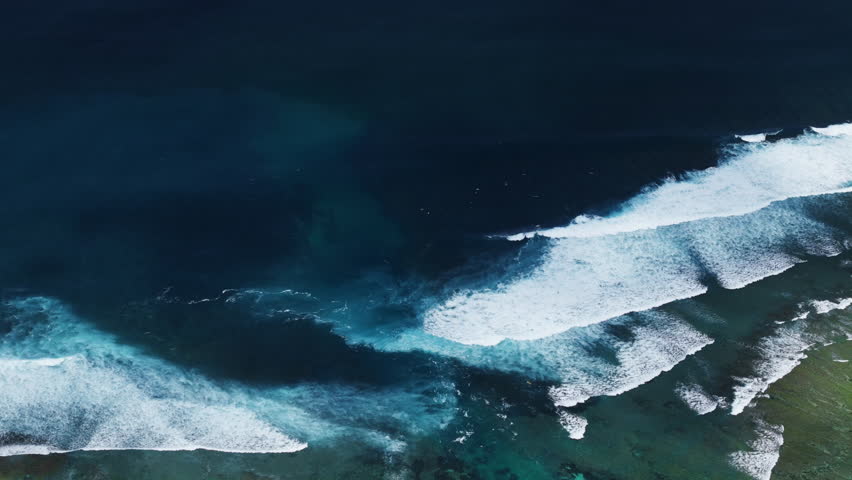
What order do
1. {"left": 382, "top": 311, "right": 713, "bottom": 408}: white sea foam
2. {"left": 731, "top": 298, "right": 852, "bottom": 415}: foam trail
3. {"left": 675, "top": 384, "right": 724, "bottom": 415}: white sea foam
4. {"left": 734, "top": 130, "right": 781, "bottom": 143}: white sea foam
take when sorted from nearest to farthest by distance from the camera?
{"left": 675, "top": 384, "right": 724, "bottom": 415}: white sea foam
{"left": 731, "top": 298, "right": 852, "bottom": 415}: foam trail
{"left": 382, "top": 311, "right": 713, "bottom": 408}: white sea foam
{"left": 734, "top": 130, "right": 781, "bottom": 143}: white sea foam

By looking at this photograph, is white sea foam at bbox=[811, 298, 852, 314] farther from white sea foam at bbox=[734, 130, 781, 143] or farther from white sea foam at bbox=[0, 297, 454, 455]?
white sea foam at bbox=[0, 297, 454, 455]

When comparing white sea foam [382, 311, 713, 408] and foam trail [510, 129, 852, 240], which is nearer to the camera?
white sea foam [382, 311, 713, 408]

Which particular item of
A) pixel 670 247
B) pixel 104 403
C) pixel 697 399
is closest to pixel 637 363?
pixel 697 399

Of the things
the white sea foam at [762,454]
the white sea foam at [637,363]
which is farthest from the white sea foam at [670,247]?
the white sea foam at [762,454]

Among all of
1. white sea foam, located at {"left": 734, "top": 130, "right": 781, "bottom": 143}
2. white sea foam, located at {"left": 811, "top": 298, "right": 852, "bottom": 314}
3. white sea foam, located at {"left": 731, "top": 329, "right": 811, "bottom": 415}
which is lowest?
white sea foam, located at {"left": 731, "top": 329, "right": 811, "bottom": 415}

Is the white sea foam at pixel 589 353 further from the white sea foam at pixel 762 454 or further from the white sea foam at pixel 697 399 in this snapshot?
the white sea foam at pixel 762 454

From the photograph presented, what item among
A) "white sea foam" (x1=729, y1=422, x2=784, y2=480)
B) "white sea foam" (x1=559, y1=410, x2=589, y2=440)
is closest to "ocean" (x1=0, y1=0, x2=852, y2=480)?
"white sea foam" (x1=729, y1=422, x2=784, y2=480)

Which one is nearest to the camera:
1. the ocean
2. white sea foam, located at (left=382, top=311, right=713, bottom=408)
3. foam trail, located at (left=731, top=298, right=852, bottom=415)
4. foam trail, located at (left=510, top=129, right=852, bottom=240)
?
the ocean
